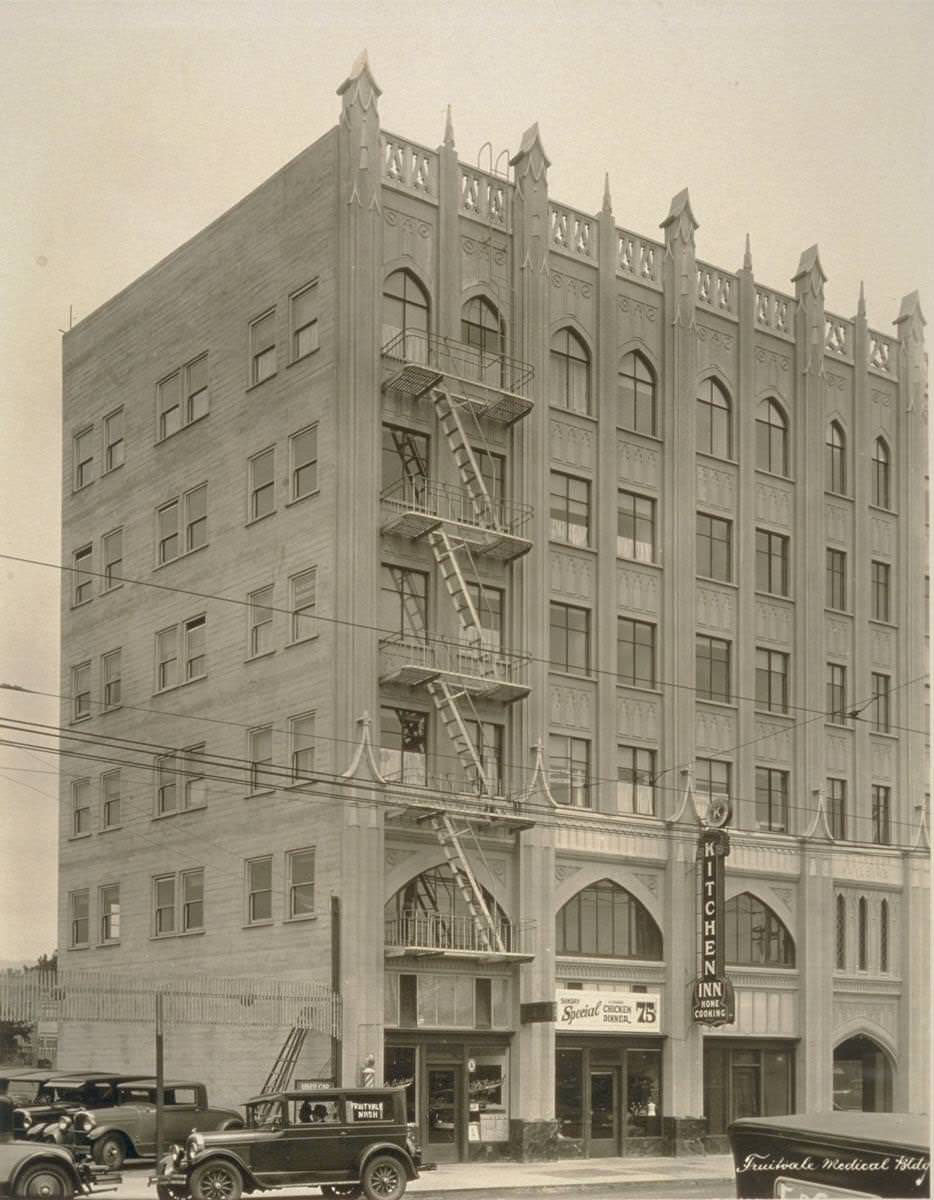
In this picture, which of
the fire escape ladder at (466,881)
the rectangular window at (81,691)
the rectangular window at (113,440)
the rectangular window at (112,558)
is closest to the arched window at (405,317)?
the rectangular window at (113,440)

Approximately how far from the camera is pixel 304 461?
84.6ft

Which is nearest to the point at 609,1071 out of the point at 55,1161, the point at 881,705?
the point at 881,705

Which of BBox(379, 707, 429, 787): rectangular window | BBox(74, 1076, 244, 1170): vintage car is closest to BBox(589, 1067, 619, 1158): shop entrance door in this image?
BBox(379, 707, 429, 787): rectangular window

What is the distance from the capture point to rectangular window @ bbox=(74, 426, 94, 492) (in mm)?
21000

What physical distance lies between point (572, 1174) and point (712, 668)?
8723 millimetres

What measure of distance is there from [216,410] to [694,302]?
7.92 metres

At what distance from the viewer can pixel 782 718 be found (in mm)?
29016

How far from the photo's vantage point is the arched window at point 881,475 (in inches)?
1087

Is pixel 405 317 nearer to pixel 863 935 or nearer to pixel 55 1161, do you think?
pixel 863 935

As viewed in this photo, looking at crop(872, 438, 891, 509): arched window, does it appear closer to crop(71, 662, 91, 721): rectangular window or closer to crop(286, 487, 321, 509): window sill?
crop(286, 487, 321, 509): window sill

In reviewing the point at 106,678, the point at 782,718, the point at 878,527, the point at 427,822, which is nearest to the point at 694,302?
the point at 878,527

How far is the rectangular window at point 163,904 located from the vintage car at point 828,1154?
12.6 m

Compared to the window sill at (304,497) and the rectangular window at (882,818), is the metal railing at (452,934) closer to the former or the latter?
the rectangular window at (882,818)

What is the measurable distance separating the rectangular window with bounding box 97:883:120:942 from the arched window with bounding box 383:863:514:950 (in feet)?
14.6
